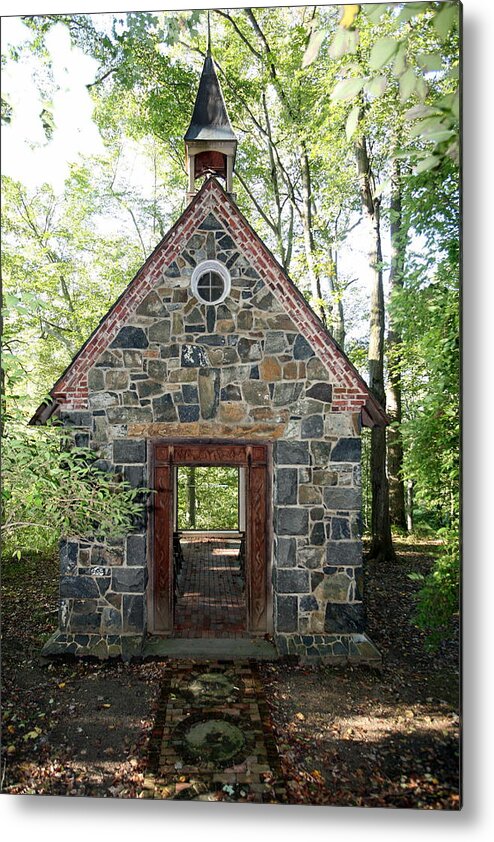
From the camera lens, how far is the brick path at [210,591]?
16.1 ft

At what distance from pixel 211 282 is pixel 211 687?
11.4 ft

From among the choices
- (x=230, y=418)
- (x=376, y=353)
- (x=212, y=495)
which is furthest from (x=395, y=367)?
(x=212, y=495)

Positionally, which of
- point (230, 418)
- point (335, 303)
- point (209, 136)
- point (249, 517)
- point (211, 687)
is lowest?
point (211, 687)

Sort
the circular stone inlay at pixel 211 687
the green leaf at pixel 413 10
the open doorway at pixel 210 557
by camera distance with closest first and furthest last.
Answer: the green leaf at pixel 413 10 < the circular stone inlay at pixel 211 687 < the open doorway at pixel 210 557

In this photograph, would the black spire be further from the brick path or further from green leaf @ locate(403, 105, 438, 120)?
the brick path

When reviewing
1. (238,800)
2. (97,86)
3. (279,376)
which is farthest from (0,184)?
(238,800)

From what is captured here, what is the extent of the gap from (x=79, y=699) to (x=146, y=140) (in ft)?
16.4

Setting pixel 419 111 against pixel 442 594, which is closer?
pixel 419 111

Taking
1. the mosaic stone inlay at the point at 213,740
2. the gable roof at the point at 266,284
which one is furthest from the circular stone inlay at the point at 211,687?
the gable roof at the point at 266,284

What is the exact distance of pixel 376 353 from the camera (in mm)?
6734

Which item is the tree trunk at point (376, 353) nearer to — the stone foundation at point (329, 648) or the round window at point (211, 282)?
the stone foundation at point (329, 648)

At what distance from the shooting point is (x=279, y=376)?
4.55 meters

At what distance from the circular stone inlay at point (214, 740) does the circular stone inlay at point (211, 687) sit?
216mm

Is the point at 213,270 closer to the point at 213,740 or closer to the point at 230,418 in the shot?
the point at 230,418
